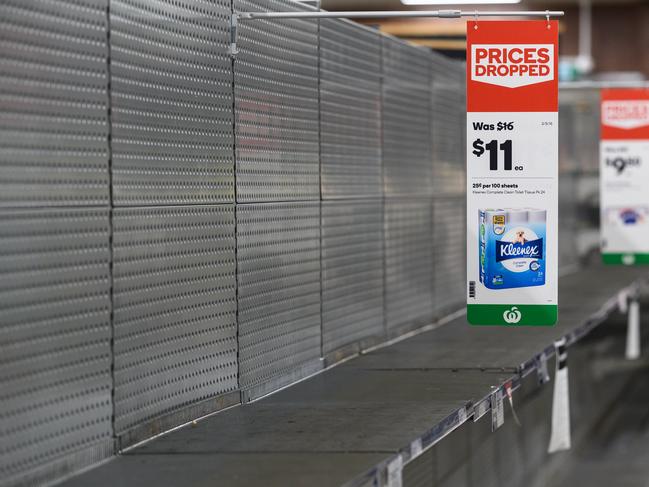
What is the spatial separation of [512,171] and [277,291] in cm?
116

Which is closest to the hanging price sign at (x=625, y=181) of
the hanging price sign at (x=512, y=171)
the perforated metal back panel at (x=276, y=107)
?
the perforated metal back panel at (x=276, y=107)

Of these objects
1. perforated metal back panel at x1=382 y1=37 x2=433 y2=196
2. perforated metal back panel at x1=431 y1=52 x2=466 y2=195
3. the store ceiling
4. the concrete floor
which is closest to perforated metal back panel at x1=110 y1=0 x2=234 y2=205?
perforated metal back panel at x1=382 y1=37 x2=433 y2=196

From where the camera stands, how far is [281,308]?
5910mm

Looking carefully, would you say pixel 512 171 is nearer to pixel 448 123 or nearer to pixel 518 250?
pixel 518 250

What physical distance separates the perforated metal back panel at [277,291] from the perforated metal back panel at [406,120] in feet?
4.72

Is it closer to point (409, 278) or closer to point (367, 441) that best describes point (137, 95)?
point (367, 441)

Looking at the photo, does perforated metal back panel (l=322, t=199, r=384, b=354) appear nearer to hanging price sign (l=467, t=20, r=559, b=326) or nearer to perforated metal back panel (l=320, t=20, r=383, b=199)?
perforated metal back panel (l=320, t=20, r=383, b=199)

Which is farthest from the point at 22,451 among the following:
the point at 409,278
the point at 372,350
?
the point at 409,278

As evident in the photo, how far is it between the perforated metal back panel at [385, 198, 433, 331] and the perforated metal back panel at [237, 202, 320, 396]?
135 centimetres

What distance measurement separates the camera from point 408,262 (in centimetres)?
816

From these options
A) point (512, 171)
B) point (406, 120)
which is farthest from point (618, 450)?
point (512, 171)

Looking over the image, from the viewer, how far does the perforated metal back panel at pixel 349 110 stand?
657cm

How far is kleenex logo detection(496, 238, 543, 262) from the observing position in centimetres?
568

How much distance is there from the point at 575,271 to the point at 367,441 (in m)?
Answer: 9.50
